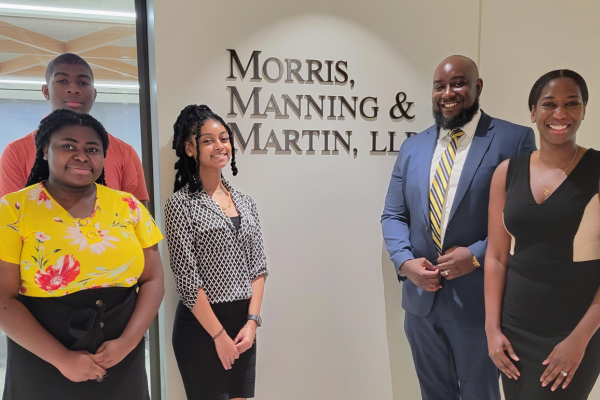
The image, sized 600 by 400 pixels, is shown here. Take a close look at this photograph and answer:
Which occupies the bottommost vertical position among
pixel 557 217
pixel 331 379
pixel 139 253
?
pixel 331 379

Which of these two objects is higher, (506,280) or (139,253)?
(139,253)

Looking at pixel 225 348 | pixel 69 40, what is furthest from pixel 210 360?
pixel 69 40

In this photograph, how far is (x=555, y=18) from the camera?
2.63 metres

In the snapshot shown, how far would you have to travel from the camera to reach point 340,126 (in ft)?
8.11

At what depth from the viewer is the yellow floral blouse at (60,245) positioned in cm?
143

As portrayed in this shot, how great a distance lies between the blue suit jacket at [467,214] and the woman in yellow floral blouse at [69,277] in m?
1.32

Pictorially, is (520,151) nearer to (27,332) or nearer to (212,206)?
(212,206)

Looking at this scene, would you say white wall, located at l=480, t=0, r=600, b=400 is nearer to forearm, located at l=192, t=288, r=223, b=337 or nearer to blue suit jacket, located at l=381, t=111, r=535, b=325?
blue suit jacket, located at l=381, t=111, r=535, b=325

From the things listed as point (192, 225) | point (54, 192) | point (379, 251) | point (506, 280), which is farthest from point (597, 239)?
point (54, 192)

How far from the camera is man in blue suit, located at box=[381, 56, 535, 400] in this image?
77.2 inches

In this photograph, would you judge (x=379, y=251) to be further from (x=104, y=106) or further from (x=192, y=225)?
(x=104, y=106)

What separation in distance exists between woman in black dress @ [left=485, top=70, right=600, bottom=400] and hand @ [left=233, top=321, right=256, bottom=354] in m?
1.11

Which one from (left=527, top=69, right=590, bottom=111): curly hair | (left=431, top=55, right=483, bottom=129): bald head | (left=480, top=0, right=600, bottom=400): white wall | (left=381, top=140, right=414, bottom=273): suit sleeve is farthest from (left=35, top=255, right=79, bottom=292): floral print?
(left=480, top=0, right=600, bottom=400): white wall

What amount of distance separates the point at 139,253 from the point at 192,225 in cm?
32
